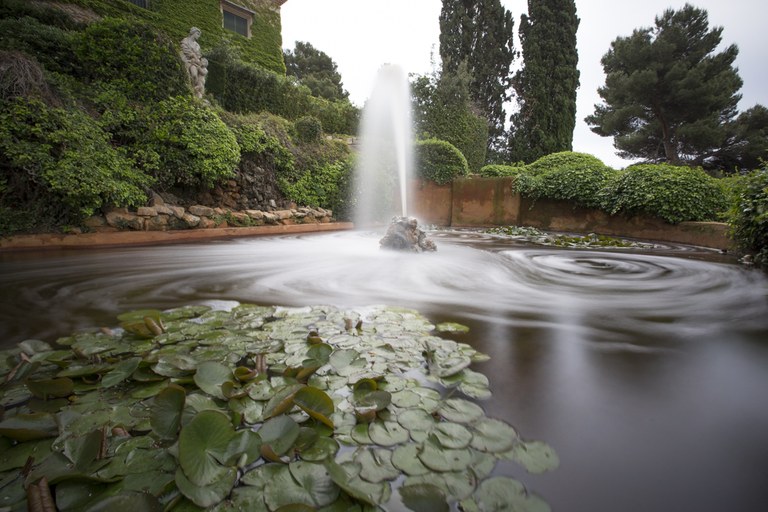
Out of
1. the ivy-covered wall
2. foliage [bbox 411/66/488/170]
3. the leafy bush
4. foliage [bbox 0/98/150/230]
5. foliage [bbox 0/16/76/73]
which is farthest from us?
foliage [bbox 411/66/488/170]

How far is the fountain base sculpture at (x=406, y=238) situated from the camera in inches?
199

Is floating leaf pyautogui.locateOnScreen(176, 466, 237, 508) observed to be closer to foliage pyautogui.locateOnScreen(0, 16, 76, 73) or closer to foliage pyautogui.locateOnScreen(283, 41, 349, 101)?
foliage pyautogui.locateOnScreen(0, 16, 76, 73)

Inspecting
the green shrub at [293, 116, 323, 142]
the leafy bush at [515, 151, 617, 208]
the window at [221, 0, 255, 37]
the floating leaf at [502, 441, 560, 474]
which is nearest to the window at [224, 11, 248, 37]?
the window at [221, 0, 255, 37]

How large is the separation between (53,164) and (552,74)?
20.5m

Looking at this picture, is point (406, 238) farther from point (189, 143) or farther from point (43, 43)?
point (43, 43)

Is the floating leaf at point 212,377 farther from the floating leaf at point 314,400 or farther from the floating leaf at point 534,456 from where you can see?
the floating leaf at point 534,456

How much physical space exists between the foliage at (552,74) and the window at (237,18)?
13.8 metres

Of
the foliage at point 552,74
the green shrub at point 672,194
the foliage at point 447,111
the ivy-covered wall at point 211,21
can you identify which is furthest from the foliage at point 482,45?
the green shrub at point 672,194

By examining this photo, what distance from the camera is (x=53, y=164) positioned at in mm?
4664

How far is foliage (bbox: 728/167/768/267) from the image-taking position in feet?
12.2

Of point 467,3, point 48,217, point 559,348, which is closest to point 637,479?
point 559,348

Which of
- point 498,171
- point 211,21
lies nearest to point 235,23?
point 211,21

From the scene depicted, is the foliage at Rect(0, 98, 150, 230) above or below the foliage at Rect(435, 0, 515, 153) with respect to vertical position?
below

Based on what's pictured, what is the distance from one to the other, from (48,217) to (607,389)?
6496mm
